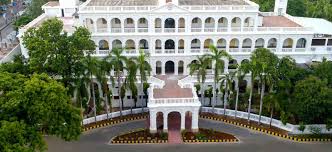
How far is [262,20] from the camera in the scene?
51344mm

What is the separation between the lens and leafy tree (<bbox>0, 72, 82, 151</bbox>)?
28.0 meters

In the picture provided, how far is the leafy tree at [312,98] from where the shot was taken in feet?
127

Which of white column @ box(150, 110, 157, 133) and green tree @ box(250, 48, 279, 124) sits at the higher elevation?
green tree @ box(250, 48, 279, 124)

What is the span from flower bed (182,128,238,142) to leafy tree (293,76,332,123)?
315 inches

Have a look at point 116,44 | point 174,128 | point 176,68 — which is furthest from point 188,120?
point 116,44

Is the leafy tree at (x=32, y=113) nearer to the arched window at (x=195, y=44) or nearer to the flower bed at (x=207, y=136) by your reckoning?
A: the flower bed at (x=207, y=136)

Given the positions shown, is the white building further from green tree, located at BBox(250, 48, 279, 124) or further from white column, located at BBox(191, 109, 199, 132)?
green tree, located at BBox(250, 48, 279, 124)

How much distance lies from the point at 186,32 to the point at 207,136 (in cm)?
1390

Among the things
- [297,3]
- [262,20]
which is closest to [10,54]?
[262,20]

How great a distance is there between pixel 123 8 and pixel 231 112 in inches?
745

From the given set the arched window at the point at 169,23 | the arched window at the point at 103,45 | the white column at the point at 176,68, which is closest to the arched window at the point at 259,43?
the white column at the point at 176,68

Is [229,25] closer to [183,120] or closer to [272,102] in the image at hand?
[272,102]

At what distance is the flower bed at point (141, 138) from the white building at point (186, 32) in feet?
19.1

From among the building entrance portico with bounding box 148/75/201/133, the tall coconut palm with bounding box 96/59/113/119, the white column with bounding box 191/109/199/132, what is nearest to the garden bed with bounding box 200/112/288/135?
the building entrance portico with bounding box 148/75/201/133
